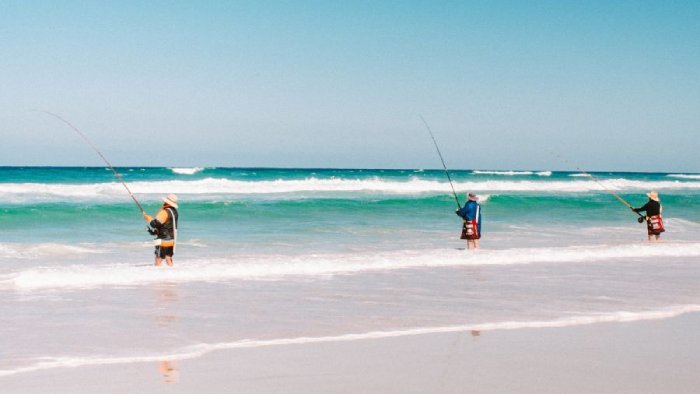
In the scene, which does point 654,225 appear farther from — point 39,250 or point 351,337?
point 39,250

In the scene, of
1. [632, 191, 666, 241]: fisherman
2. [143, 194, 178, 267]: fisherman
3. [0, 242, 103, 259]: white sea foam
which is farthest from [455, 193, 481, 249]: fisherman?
[0, 242, 103, 259]: white sea foam

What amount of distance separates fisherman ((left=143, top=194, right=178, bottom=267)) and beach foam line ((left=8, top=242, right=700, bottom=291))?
0.77 ft

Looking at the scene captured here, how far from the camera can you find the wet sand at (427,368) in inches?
184

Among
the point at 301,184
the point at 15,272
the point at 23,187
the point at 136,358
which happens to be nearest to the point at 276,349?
the point at 136,358

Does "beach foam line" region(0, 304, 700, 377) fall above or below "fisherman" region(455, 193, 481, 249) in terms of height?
below

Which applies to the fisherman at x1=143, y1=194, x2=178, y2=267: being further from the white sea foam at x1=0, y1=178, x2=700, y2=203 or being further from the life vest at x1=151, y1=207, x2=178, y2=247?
the white sea foam at x1=0, y1=178, x2=700, y2=203

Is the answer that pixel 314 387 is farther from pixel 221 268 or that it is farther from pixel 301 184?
pixel 301 184

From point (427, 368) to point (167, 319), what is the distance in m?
2.78

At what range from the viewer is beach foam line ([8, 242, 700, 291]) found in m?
9.16

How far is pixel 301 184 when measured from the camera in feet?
135

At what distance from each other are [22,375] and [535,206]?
2654cm

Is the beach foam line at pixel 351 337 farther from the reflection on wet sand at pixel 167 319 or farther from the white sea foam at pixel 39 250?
the white sea foam at pixel 39 250

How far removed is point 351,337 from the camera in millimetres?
6156

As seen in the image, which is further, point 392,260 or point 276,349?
point 392,260
